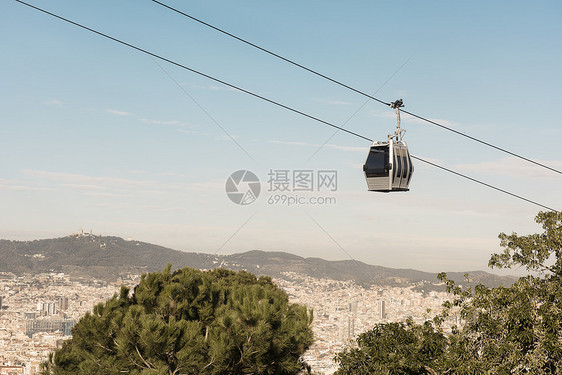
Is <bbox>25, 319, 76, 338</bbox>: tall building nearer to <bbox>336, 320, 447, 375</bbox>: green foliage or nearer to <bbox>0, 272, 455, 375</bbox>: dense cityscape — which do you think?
<bbox>0, 272, 455, 375</bbox>: dense cityscape

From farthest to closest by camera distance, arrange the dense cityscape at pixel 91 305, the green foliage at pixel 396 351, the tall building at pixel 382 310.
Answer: the tall building at pixel 382 310 < the dense cityscape at pixel 91 305 < the green foliage at pixel 396 351

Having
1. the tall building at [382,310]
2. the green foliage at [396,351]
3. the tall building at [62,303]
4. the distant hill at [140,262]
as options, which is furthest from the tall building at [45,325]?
the green foliage at [396,351]

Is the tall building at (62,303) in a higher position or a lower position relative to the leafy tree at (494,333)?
lower

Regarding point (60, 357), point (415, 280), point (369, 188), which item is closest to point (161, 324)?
point (60, 357)

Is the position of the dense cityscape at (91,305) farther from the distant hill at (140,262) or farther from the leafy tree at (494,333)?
the leafy tree at (494,333)

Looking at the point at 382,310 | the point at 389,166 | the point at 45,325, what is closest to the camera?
the point at 389,166

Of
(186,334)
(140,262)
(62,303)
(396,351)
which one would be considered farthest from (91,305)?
(396,351)

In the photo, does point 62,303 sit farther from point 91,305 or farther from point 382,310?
point 382,310
